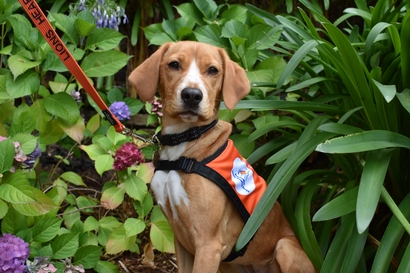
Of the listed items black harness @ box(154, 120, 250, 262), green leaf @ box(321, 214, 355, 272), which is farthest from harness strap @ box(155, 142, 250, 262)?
green leaf @ box(321, 214, 355, 272)

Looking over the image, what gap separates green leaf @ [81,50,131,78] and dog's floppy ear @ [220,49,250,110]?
1.03 m

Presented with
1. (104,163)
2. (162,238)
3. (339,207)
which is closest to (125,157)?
(104,163)

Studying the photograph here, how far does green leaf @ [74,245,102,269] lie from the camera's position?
3.34 m

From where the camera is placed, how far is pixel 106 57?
12.0ft

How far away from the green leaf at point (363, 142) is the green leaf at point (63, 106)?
5.74ft

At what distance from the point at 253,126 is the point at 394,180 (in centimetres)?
125

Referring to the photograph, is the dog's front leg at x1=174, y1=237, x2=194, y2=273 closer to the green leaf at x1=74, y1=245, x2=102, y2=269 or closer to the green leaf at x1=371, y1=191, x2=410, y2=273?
the green leaf at x1=74, y1=245, x2=102, y2=269

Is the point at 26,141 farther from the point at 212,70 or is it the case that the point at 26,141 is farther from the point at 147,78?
the point at 212,70

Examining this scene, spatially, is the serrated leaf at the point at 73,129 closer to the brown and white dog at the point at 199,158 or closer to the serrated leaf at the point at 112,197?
the serrated leaf at the point at 112,197

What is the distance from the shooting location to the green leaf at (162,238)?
139 inches

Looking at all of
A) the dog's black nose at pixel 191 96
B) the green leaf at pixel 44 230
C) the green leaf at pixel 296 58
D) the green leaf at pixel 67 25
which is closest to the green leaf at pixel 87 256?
the green leaf at pixel 44 230

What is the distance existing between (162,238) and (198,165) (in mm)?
1014

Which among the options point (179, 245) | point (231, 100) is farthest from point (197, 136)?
point (179, 245)

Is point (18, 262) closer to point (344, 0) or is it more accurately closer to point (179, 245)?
point (179, 245)
